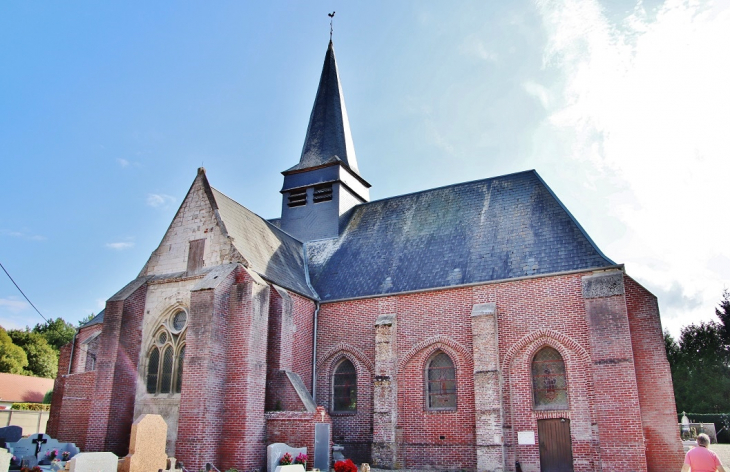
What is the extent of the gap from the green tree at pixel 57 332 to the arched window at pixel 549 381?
5793cm

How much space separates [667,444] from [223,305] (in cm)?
1307

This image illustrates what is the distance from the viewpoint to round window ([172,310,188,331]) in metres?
17.8

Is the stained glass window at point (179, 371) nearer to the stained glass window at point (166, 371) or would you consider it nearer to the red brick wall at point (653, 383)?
the stained glass window at point (166, 371)

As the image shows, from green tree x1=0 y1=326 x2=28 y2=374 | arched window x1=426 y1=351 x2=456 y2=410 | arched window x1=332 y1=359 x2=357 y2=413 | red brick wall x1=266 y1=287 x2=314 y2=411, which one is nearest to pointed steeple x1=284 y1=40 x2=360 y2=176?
red brick wall x1=266 y1=287 x2=314 y2=411

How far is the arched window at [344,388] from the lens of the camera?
62.0ft

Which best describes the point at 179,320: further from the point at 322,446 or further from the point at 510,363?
the point at 510,363

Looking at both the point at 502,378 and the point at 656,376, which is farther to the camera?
the point at 502,378

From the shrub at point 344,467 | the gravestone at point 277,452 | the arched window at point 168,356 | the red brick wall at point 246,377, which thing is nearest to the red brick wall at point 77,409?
the arched window at point 168,356

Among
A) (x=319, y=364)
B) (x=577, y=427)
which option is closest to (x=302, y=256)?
(x=319, y=364)

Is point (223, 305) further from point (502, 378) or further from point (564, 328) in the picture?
point (564, 328)

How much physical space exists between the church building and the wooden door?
4 cm

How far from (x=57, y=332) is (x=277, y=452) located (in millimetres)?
57156

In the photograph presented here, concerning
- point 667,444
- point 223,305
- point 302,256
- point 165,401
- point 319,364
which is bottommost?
point 667,444

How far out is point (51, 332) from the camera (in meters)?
61.0
